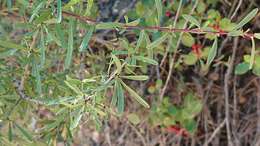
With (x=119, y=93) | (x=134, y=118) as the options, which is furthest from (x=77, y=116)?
(x=134, y=118)

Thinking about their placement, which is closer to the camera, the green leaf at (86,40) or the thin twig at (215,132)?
the green leaf at (86,40)

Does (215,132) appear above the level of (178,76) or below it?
below

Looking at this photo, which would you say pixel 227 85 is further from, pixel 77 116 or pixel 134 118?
pixel 77 116

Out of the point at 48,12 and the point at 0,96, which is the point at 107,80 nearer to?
the point at 48,12

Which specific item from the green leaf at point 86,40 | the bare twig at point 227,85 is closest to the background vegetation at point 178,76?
the bare twig at point 227,85

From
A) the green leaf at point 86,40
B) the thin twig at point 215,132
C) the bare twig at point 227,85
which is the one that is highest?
the green leaf at point 86,40

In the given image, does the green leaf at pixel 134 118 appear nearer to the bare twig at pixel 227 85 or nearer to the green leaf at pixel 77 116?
the bare twig at pixel 227 85

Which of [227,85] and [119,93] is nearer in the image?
[119,93]

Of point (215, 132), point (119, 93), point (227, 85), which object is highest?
point (119, 93)
